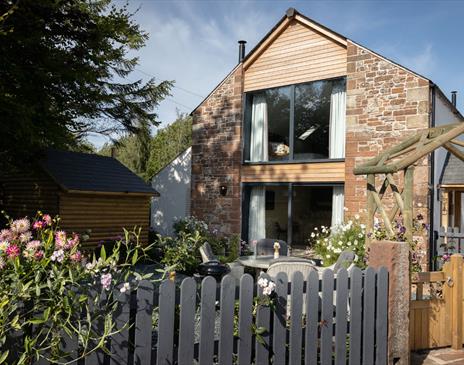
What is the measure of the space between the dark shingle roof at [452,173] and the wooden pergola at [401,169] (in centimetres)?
446

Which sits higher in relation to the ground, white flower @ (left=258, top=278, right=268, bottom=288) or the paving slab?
white flower @ (left=258, top=278, right=268, bottom=288)

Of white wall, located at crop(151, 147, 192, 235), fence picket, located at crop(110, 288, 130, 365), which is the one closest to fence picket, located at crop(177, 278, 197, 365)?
fence picket, located at crop(110, 288, 130, 365)

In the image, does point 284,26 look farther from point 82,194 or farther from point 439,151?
point 82,194

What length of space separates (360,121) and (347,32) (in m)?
2.52

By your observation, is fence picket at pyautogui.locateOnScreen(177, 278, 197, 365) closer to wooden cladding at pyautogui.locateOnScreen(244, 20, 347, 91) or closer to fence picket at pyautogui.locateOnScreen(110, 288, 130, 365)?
fence picket at pyautogui.locateOnScreen(110, 288, 130, 365)

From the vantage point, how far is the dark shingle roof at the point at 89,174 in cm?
1326

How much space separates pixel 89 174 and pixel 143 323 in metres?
12.3

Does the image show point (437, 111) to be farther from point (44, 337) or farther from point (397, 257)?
point (44, 337)

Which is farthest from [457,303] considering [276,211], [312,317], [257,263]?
[276,211]

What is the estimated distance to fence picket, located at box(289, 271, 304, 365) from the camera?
3.67 m

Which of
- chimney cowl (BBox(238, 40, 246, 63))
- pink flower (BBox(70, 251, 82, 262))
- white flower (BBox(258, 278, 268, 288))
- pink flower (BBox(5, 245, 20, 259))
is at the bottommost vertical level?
white flower (BBox(258, 278, 268, 288))

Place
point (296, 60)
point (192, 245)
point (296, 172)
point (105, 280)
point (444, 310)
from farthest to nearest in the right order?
point (296, 60) → point (296, 172) → point (192, 245) → point (444, 310) → point (105, 280)

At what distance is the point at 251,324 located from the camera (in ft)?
11.4

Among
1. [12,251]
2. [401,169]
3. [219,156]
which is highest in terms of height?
[219,156]
